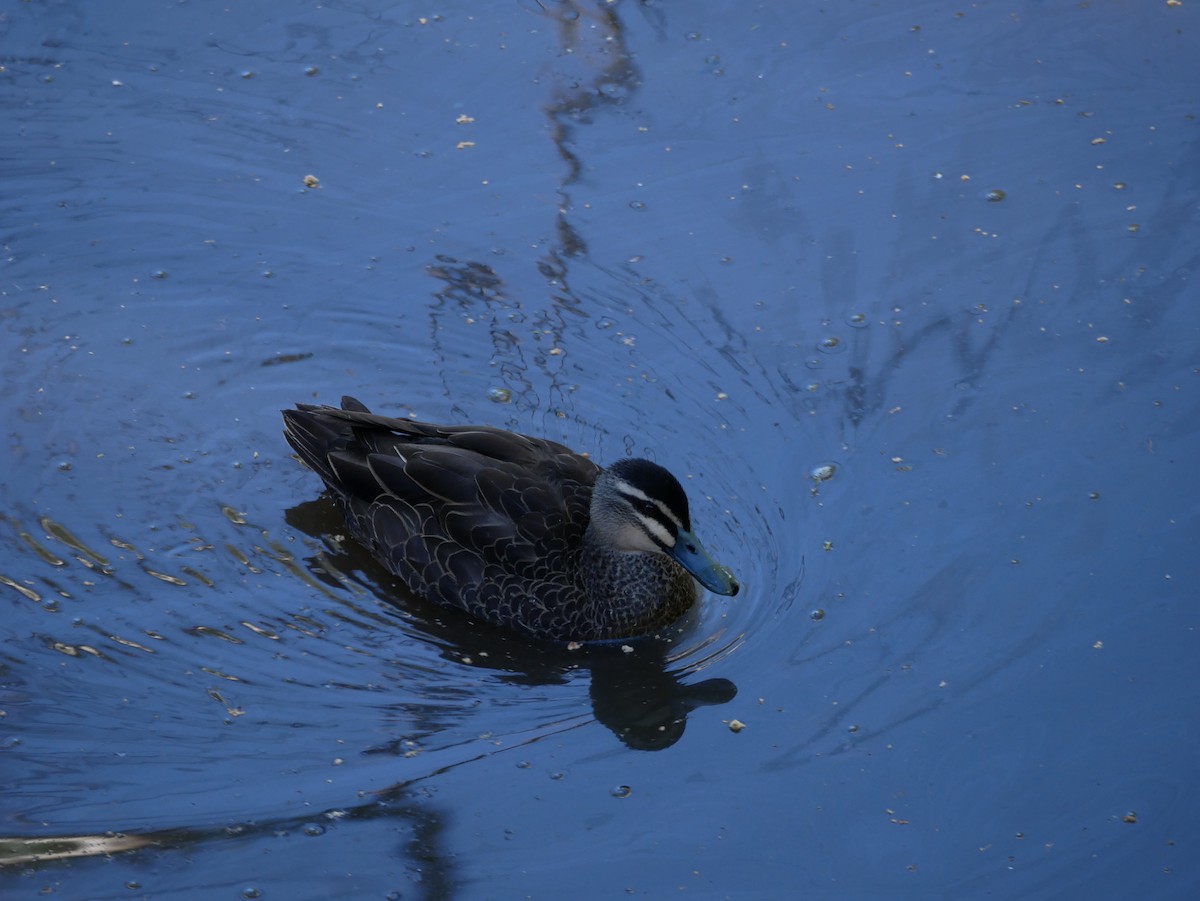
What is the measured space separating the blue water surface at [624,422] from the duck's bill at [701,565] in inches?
9.6

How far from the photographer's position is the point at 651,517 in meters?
5.49

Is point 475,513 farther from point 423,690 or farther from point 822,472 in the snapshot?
point 822,472

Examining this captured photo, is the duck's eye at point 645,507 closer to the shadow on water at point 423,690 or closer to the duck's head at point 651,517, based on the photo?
the duck's head at point 651,517

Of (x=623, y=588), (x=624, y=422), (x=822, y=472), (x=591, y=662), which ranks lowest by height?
(x=591, y=662)

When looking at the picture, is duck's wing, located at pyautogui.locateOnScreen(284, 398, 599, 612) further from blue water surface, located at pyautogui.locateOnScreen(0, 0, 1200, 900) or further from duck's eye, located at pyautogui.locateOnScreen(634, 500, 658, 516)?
duck's eye, located at pyautogui.locateOnScreen(634, 500, 658, 516)

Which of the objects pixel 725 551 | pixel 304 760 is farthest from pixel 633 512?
pixel 304 760

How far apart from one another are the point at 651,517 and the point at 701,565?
256mm

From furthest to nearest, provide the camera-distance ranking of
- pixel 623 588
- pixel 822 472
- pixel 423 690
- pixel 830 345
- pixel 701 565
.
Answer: pixel 830 345
pixel 822 472
pixel 623 588
pixel 701 565
pixel 423 690

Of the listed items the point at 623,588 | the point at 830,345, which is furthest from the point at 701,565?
the point at 830,345

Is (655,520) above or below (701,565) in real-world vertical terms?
above

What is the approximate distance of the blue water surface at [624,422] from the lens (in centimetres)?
483

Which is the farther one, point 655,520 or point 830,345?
point 830,345

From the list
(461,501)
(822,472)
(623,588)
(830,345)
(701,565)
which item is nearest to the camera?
(701,565)

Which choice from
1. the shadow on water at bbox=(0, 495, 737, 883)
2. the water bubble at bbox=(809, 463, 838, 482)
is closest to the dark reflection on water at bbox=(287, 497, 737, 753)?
the shadow on water at bbox=(0, 495, 737, 883)
